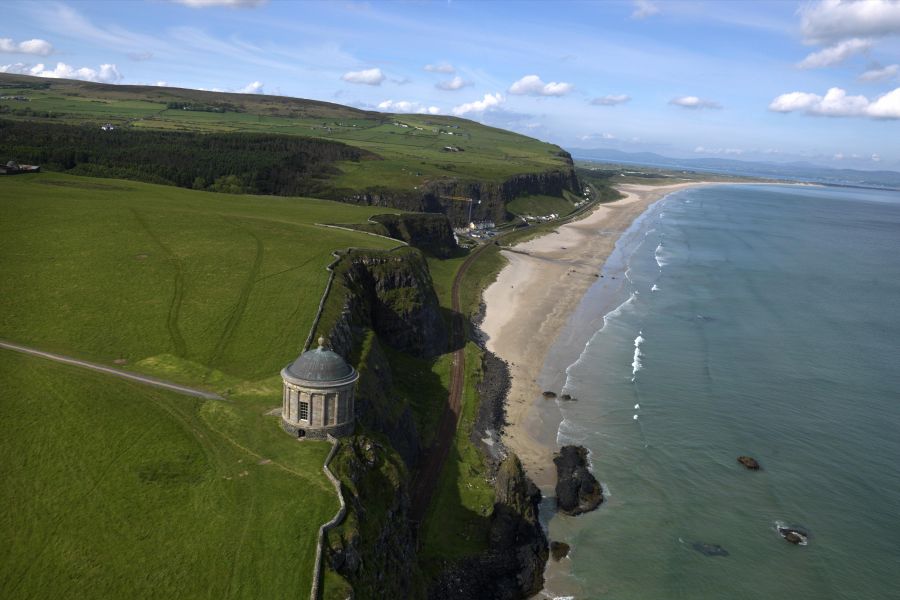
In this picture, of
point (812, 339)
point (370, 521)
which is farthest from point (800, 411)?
point (370, 521)

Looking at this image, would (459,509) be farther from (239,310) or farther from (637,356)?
(637,356)

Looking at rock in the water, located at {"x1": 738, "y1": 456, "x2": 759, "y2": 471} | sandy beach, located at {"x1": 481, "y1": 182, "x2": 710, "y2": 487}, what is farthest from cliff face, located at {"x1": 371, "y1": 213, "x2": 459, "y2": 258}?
rock in the water, located at {"x1": 738, "y1": 456, "x2": 759, "y2": 471}

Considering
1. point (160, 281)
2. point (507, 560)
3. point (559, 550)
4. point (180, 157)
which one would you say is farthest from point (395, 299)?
point (180, 157)

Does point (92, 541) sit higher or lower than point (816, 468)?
higher

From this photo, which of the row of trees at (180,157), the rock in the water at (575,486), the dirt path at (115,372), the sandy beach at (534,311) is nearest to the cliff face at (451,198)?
the row of trees at (180,157)

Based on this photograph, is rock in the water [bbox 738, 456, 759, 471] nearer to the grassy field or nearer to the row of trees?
the grassy field

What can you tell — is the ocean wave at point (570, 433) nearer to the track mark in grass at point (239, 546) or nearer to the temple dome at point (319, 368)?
the temple dome at point (319, 368)

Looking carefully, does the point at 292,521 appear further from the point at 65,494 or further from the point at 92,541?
the point at 65,494
